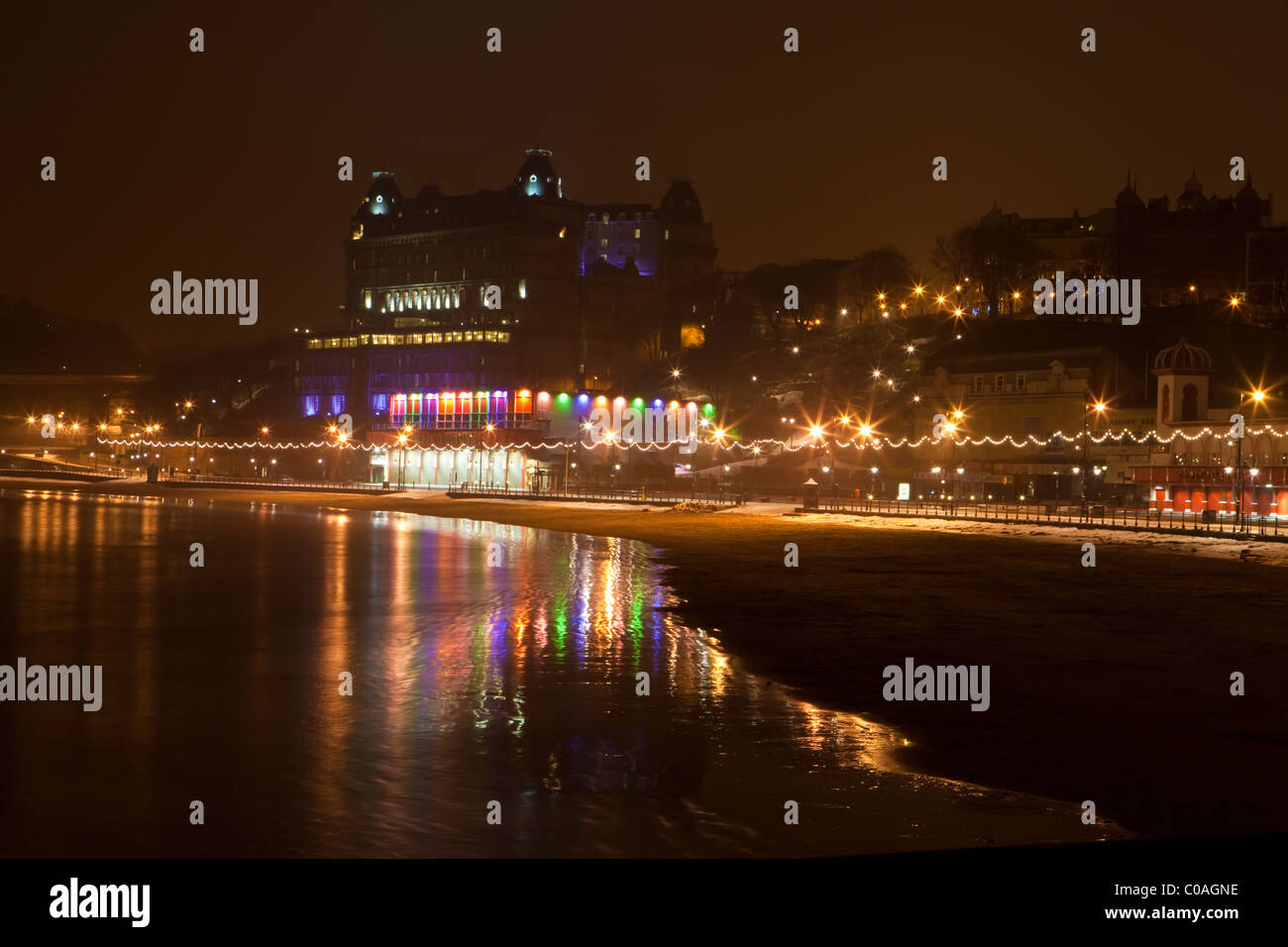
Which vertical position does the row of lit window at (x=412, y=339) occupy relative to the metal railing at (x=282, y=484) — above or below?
above

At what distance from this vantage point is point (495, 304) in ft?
480

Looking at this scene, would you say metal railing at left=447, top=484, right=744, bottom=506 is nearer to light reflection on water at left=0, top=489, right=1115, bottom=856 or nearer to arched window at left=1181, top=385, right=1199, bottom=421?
arched window at left=1181, top=385, right=1199, bottom=421

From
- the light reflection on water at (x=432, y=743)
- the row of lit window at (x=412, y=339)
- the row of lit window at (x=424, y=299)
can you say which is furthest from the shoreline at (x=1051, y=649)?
the row of lit window at (x=424, y=299)

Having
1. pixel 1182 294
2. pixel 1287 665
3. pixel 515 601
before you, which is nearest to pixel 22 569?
pixel 515 601

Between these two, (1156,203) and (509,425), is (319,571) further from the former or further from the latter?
(1156,203)

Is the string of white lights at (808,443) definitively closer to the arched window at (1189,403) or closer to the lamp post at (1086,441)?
the lamp post at (1086,441)

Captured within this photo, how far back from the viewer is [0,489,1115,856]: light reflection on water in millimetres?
12914

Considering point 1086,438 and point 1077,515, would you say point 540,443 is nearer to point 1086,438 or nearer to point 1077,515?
point 1086,438

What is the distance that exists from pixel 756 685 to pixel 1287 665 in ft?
34.1

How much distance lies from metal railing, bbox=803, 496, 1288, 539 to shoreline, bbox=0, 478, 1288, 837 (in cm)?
529

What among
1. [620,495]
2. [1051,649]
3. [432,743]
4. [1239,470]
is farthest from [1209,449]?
[432,743]

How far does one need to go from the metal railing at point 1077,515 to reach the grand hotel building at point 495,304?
53.2 meters

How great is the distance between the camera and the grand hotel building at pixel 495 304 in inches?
5276

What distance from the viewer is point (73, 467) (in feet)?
498
